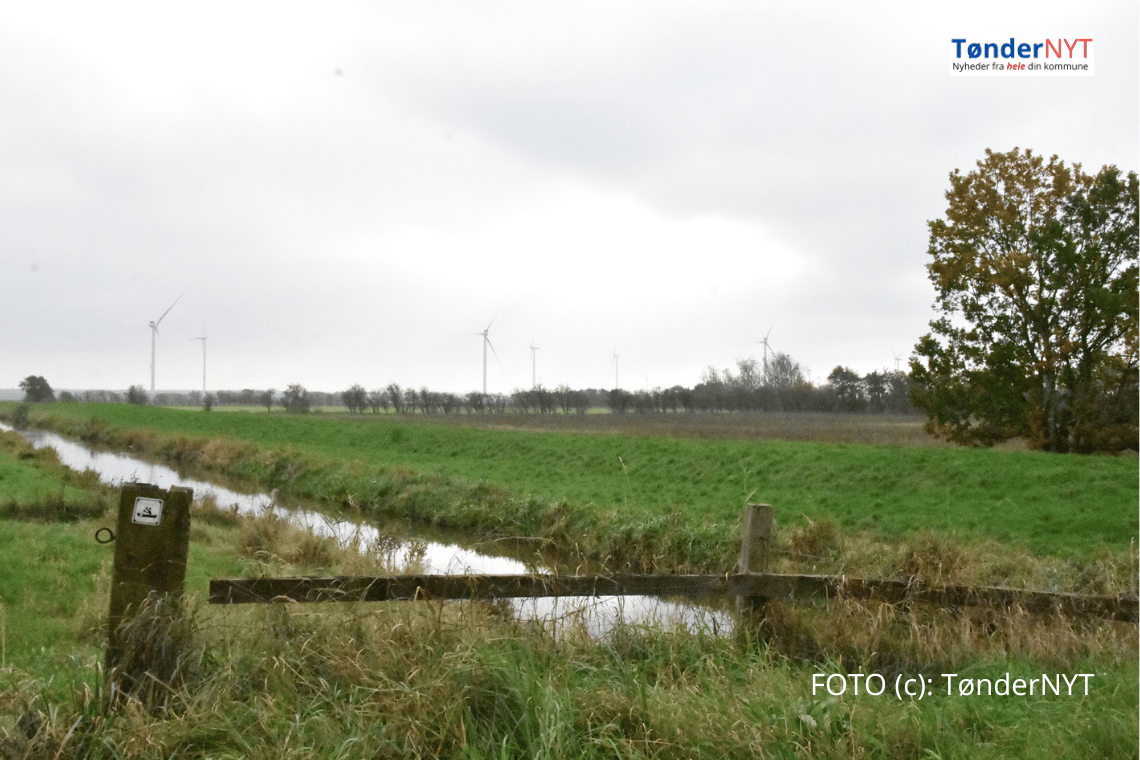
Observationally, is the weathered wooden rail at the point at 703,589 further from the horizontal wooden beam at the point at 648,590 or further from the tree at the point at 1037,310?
the tree at the point at 1037,310

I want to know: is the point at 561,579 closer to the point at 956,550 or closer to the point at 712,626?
the point at 712,626

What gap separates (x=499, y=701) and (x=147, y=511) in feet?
7.03

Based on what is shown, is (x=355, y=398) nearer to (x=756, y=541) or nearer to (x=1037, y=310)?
(x=1037, y=310)

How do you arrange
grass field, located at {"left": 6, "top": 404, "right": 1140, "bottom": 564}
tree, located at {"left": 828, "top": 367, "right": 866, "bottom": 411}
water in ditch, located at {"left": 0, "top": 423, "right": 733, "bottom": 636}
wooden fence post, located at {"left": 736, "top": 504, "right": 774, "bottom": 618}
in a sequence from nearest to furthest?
water in ditch, located at {"left": 0, "top": 423, "right": 733, "bottom": 636} → wooden fence post, located at {"left": 736, "top": 504, "right": 774, "bottom": 618} → grass field, located at {"left": 6, "top": 404, "right": 1140, "bottom": 564} → tree, located at {"left": 828, "top": 367, "right": 866, "bottom": 411}

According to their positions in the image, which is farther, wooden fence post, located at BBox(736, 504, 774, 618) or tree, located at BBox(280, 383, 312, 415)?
tree, located at BBox(280, 383, 312, 415)

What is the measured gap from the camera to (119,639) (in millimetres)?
4148

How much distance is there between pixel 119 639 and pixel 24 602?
15.6 feet

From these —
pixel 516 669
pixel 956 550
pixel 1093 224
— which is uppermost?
pixel 1093 224

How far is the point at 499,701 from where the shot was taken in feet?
13.4

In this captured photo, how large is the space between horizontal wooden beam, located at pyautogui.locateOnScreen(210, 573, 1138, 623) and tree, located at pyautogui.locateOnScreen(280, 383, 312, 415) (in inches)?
2734

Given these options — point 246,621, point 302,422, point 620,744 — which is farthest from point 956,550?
point 302,422

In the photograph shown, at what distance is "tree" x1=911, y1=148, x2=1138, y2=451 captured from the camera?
2220 cm

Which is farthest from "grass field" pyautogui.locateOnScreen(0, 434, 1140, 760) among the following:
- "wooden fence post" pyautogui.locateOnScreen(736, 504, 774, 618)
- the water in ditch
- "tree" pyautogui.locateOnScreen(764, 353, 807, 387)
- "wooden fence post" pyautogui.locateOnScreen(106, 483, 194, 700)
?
"tree" pyautogui.locateOnScreen(764, 353, 807, 387)

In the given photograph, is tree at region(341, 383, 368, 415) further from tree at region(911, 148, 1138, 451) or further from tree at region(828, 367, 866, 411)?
tree at region(911, 148, 1138, 451)
